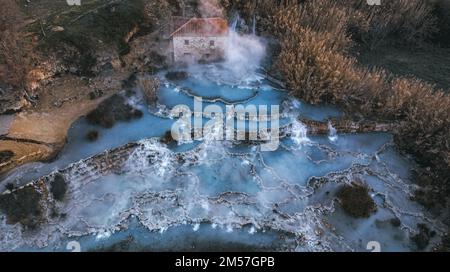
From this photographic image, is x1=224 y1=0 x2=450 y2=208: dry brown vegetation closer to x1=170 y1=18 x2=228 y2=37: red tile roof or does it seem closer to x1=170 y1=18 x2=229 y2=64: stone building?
x1=170 y1=18 x2=229 y2=64: stone building

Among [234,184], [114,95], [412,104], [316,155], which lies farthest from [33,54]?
[412,104]

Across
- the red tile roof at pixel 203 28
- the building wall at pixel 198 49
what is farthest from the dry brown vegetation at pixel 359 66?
the red tile roof at pixel 203 28

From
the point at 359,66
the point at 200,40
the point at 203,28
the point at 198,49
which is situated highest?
the point at 203,28

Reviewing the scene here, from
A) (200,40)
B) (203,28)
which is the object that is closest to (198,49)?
(200,40)

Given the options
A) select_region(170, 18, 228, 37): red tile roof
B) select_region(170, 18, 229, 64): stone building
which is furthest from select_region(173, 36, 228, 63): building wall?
select_region(170, 18, 228, 37): red tile roof

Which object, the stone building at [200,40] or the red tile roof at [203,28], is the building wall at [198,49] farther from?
the red tile roof at [203,28]

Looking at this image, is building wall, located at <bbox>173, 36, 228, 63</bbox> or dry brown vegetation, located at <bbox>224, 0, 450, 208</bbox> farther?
building wall, located at <bbox>173, 36, 228, 63</bbox>

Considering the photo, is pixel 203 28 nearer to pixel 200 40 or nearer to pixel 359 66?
pixel 200 40
